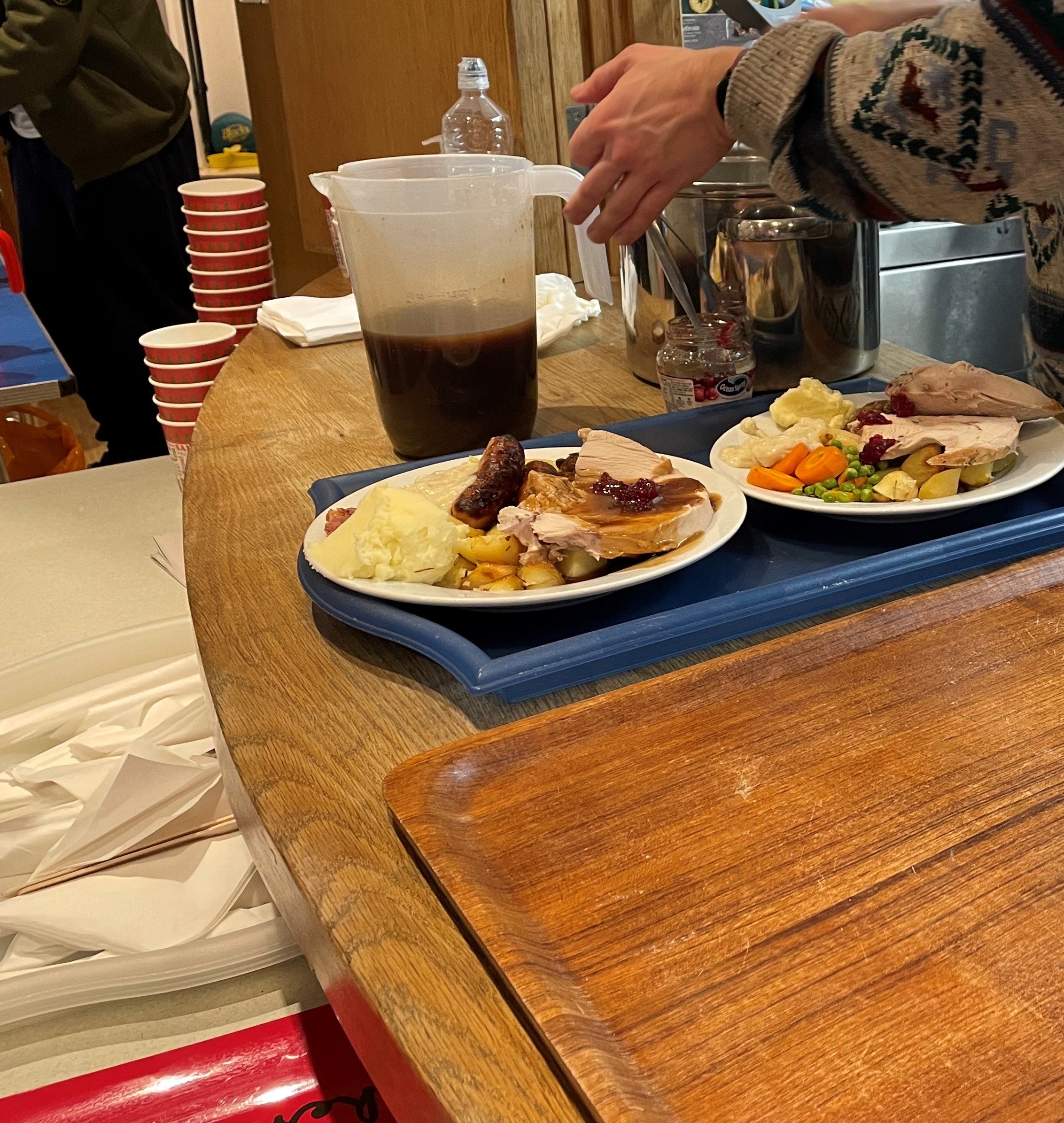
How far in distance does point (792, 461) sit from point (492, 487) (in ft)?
0.83

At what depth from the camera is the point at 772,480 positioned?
33.1 inches

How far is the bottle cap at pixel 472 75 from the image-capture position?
1688 millimetres

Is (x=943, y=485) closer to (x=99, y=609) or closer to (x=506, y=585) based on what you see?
(x=506, y=585)

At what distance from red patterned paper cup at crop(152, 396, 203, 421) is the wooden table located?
0.49 m

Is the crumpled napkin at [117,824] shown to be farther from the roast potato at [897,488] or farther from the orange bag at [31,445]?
the orange bag at [31,445]

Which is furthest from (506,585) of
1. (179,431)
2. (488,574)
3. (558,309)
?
(179,431)

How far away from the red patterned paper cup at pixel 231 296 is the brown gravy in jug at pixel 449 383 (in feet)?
3.88

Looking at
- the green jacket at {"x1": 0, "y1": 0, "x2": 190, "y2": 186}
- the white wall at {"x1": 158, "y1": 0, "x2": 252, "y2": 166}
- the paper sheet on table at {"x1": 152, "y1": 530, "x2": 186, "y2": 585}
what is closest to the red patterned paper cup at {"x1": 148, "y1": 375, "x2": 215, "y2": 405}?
the paper sheet on table at {"x1": 152, "y1": 530, "x2": 186, "y2": 585}

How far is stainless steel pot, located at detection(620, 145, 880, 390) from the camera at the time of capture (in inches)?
43.6

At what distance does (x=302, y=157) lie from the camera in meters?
2.90

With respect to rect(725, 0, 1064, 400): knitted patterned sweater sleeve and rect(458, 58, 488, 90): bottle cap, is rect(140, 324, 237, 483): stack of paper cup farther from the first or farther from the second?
rect(725, 0, 1064, 400): knitted patterned sweater sleeve

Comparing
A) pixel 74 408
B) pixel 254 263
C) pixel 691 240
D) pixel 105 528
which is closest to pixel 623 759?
pixel 691 240

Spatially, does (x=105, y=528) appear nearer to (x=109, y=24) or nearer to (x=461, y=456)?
(x=461, y=456)

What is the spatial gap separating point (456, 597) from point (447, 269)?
0.42 m
